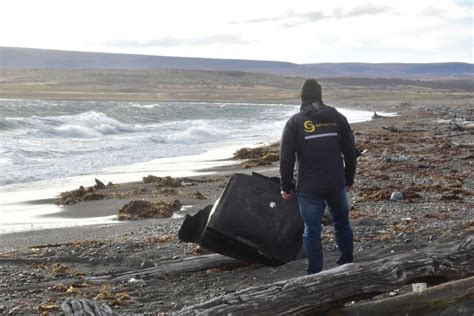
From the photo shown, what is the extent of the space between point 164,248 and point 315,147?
296 cm

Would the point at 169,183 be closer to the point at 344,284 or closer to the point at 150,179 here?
the point at 150,179

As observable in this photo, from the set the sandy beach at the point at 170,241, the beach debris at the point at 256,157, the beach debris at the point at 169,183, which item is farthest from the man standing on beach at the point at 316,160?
the beach debris at the point at 256,157

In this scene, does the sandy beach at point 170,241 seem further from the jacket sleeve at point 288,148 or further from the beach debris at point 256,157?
the beach debris at point 256,157

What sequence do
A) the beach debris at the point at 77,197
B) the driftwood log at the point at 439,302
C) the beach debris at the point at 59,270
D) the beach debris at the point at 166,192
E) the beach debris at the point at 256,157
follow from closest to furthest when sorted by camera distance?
the driftwood log at the point at 439,302 → the beach debris at the point at 59,270 → the beach debris at the point at 77,197 → the beach debris at the point at 166,192 → the beach debris at the point at 256,157

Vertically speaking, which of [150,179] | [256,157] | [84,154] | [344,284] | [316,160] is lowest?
[84,154]

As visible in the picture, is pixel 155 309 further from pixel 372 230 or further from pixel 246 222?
pixel 372 230

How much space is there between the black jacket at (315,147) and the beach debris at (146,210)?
5241mm

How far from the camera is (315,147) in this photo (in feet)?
18.9

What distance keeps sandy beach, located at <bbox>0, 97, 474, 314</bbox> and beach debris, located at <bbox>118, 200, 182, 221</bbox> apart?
0.70ft

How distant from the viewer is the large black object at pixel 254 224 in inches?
254

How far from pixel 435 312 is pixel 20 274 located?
4.68 metres

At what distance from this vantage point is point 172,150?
25.1m

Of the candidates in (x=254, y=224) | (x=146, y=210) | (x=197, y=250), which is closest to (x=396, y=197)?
(x=146, y=210)

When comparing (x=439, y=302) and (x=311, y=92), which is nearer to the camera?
(x=439, y=302)
